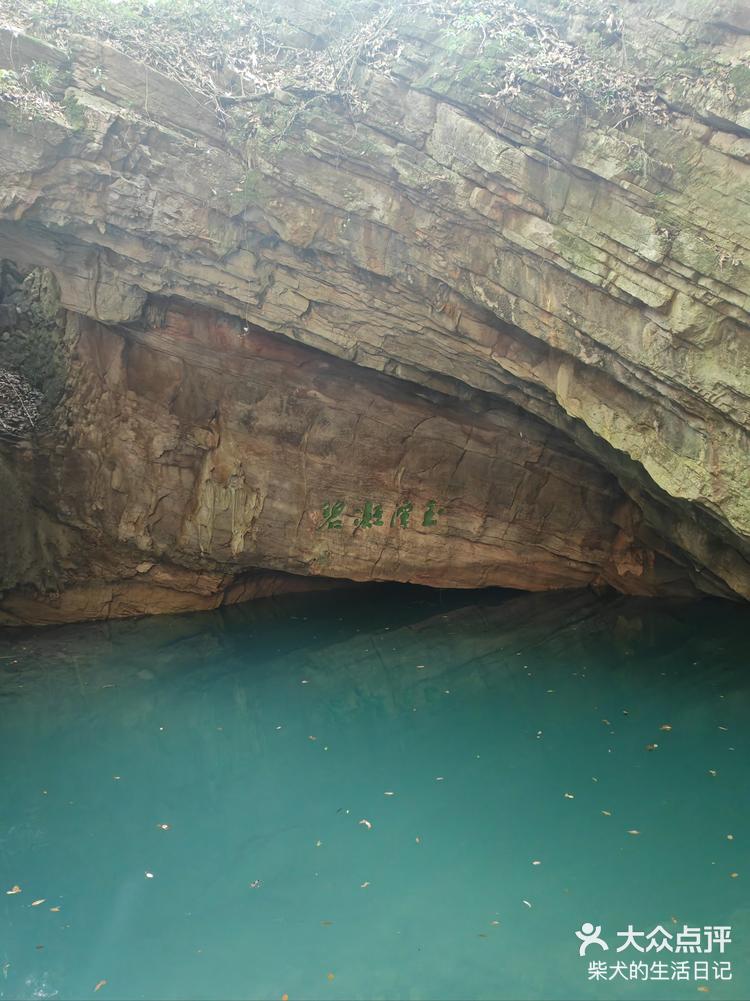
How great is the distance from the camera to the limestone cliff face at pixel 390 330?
802 cm

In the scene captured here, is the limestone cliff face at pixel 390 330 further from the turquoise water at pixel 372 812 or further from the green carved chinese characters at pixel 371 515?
the turquoise water at pixel 372 812

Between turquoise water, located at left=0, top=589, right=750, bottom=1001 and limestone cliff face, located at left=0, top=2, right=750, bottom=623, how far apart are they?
1.88 m

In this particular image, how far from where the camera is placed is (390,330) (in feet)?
34.6

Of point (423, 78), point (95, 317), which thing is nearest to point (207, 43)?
point (423, 78)

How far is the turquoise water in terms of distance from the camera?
17.1ft

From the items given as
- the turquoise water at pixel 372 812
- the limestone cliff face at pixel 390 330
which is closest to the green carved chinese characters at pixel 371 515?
the limestone cliff face at pixel 390 330

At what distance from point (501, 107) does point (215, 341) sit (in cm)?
533

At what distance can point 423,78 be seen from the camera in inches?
348

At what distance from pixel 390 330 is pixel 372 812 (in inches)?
236

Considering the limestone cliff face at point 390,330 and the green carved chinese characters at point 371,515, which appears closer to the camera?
the limestone cliff face at point 390,330

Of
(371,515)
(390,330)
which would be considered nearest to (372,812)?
(390,330)

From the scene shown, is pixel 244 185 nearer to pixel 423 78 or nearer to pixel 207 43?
pixel 207 43

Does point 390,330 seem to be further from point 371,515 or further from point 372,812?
point 372,812

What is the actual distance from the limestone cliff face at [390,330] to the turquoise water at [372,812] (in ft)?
6.16
